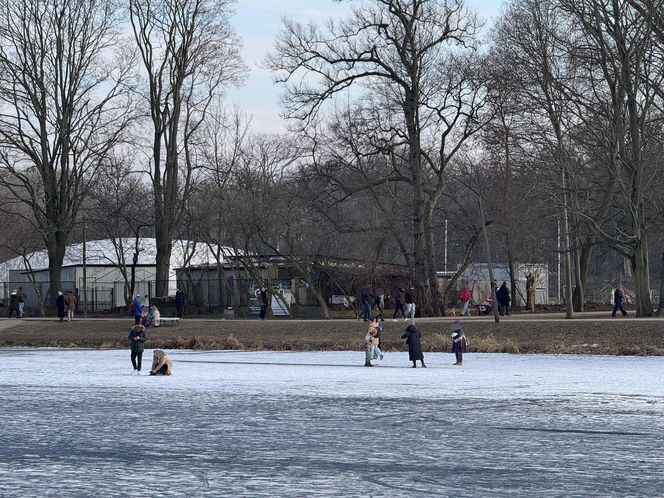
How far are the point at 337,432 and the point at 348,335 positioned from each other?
2845 cm

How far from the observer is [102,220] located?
Result: 75812mm

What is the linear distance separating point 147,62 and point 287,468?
177 feet

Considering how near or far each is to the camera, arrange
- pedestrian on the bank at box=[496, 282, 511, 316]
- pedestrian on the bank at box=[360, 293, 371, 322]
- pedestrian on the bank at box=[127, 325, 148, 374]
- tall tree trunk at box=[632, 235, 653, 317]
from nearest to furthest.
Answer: pedestrian on the bank at box=[127, 325, 148, 374] < tall tree trunk at box=[632, 235, 653, 317] < pedestrian on the bank at box=[360, 293, 371, 322] < pedestrian on the bank at box=[496, 282, 511, 316]

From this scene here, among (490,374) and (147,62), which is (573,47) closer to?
(490,374)

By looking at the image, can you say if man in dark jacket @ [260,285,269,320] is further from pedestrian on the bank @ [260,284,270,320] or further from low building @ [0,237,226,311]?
low building @ [0,237,226,311]

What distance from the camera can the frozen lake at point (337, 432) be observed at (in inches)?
512

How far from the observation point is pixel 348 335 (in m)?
46.0

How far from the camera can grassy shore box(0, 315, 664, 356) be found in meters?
40.0

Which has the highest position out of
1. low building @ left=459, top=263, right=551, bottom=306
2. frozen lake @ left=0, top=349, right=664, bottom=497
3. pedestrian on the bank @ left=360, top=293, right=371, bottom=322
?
low building @ left=459, top=263, right=551, bottom=306

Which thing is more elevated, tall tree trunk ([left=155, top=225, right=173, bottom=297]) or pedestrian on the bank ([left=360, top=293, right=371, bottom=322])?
tall tree trunk ([left=155, top=225, right=173, bottom=297])

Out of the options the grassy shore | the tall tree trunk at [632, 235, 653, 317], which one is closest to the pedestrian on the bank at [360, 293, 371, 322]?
the grassy shore

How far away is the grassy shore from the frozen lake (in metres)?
9.10

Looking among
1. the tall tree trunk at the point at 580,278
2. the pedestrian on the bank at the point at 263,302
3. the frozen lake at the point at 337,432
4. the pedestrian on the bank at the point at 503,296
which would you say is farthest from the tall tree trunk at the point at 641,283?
the pedestrian on the bank at the point at 263,302

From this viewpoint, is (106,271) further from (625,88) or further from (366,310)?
(625,88)
